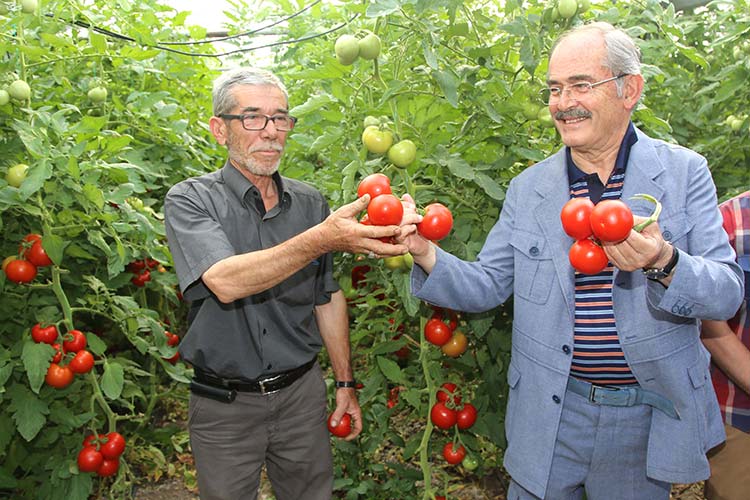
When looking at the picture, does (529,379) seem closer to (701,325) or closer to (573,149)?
(701,325)

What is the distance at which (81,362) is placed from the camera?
2.58 metres

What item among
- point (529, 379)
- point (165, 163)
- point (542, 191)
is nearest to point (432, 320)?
→ point (529, 379)

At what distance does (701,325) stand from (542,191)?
23.1 inches

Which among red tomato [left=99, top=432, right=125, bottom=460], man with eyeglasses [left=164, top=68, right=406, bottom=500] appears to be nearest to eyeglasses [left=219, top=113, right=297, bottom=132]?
man with eyeglasses [left=164, top=68, right=406, bottom=500]

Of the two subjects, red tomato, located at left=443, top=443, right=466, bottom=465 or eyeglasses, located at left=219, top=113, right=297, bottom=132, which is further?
red tomato, located at left=443, top=443, right=466, bottom=465

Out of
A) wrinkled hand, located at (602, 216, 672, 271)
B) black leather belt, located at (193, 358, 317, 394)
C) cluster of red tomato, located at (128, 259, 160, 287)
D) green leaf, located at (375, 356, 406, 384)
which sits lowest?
green leaf, located at (375, 356, 406, 384)

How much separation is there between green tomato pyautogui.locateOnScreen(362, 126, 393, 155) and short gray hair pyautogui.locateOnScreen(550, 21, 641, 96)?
58cm

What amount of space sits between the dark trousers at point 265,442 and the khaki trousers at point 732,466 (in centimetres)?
125

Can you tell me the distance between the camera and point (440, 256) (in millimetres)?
1702

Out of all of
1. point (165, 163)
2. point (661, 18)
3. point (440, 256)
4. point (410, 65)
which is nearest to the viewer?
point (440, 256)

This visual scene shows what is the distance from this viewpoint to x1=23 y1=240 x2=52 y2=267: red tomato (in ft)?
8.08

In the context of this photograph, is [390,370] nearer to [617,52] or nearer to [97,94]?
[617,52]

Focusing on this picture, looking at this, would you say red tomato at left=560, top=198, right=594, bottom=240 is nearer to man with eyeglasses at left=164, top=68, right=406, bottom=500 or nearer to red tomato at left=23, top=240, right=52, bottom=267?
man with eyeglasses at left=164, top=68, right=406, bottom=500

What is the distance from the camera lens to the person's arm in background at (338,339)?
→ 231 centimetres
